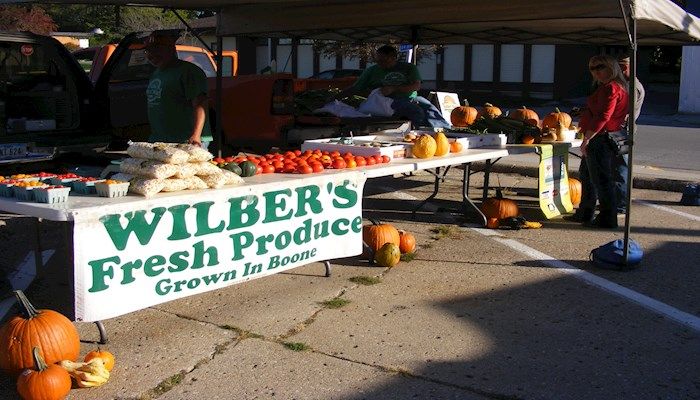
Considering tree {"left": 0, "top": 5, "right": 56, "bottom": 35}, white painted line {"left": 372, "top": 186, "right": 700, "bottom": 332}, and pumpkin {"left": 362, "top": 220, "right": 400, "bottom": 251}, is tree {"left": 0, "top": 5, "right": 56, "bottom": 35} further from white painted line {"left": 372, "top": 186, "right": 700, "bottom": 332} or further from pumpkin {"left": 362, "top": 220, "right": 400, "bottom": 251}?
white painted line {"left": 372, "top": 186, "right": 700, "bottom": 332}

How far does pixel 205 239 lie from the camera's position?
15.9 feet

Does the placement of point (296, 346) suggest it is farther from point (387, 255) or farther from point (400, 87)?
point (400, 87)

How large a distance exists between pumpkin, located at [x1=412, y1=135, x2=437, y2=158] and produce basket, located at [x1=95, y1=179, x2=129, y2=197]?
3.01 m

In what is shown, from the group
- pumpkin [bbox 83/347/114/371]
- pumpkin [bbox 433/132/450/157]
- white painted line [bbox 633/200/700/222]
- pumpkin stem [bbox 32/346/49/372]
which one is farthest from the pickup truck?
pumpkin stem [bbox 32/346/49/372]

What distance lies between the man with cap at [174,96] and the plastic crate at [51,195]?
2.06 metres

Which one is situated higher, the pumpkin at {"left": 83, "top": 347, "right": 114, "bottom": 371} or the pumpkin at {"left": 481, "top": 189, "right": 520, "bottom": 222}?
the pumpkin at {"left": 481, "top": 189, "right": 520, "bottom": 222}

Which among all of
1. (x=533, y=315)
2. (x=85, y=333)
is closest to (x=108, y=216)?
(x=85, y=333)

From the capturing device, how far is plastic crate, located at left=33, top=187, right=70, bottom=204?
4227 mm

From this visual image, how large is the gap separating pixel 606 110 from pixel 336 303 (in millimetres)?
3674

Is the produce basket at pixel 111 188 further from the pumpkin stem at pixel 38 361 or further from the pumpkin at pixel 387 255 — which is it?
the pumpkin at pixel 387 255

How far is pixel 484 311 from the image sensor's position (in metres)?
5.35

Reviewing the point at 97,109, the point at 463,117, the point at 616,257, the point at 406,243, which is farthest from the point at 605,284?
the point at 97,109

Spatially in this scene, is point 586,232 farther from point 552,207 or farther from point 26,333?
point 26,333

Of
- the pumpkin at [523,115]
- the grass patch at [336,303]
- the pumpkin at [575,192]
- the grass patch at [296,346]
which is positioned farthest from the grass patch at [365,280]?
the pumpkin at [523,115]
